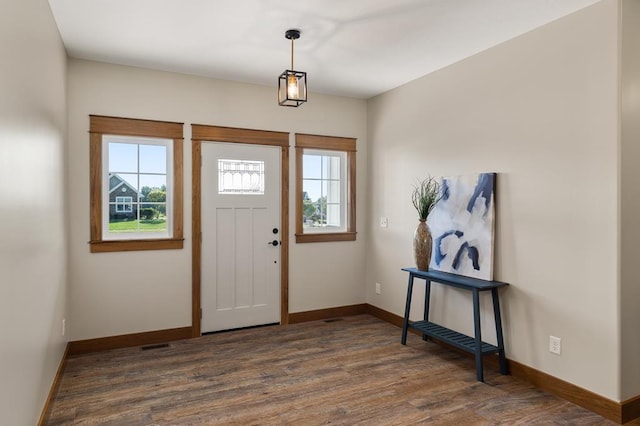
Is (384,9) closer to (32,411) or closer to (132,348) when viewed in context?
(32,411)

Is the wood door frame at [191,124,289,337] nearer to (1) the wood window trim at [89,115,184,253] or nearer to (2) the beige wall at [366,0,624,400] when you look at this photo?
(1) the wood window trim at [89,115,184,253]

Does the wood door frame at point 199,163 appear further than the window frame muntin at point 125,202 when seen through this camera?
Yes

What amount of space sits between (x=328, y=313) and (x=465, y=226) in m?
2.07

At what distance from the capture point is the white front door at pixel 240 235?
14.0ft

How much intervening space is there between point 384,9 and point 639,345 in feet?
9.19

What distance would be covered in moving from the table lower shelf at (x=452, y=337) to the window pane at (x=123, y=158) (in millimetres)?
3113

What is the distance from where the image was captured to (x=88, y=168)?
3.74 metres

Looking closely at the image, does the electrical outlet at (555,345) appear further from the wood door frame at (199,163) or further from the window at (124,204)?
the window at (124,204)

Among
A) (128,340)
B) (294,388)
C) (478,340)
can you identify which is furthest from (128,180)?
(478,340)

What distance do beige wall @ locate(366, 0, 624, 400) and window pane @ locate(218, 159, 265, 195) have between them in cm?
186

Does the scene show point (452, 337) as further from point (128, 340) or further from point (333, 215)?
point (128, 340)

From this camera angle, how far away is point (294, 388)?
306 cm

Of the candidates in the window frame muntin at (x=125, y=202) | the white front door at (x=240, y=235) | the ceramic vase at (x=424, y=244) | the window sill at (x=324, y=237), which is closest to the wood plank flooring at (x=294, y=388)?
the white front door at (x=240, y=235)

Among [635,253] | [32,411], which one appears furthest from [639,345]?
[32,411]
